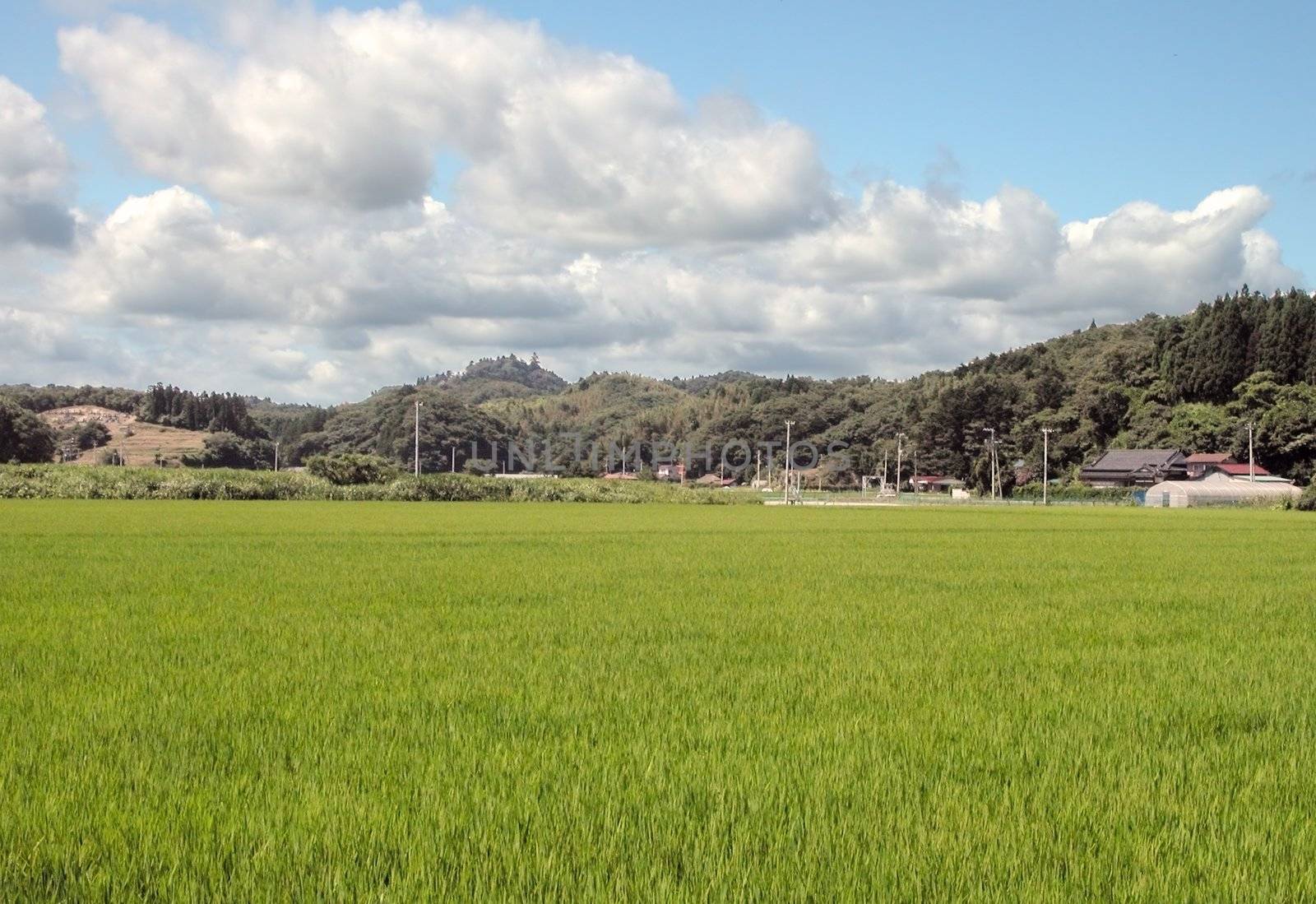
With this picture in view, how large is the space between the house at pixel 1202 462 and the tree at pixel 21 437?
95541mm

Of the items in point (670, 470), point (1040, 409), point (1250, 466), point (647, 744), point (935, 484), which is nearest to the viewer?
point (647, 744)

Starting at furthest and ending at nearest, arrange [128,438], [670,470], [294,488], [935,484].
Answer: [670,470] → [128,438] → [935,484] → [294,488]

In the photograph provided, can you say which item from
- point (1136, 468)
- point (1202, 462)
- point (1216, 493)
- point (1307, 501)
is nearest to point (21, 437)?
point (1136, 468)

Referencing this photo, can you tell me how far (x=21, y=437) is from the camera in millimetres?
94250

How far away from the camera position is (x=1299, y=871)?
4.06 metres

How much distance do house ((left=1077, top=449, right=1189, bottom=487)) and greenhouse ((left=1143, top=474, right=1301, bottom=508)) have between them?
30.6 ft

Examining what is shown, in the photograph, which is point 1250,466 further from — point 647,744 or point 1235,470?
point 647,744

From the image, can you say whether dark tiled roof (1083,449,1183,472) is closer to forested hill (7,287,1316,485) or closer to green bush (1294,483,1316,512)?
forested hill (7,287,1316,485)

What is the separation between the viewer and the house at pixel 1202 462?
8862 cm

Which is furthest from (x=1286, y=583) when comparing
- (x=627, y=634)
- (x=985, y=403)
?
(x=985, y=403)

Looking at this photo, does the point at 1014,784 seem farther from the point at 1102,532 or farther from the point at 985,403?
the point at 985,403

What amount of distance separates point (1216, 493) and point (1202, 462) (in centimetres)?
1352

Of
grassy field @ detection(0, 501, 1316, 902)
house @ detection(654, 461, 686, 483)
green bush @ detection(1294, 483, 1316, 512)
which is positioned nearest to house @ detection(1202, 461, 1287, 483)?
green bush @ detection(1294, 483, 1316, 512)

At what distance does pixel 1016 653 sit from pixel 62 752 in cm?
720
